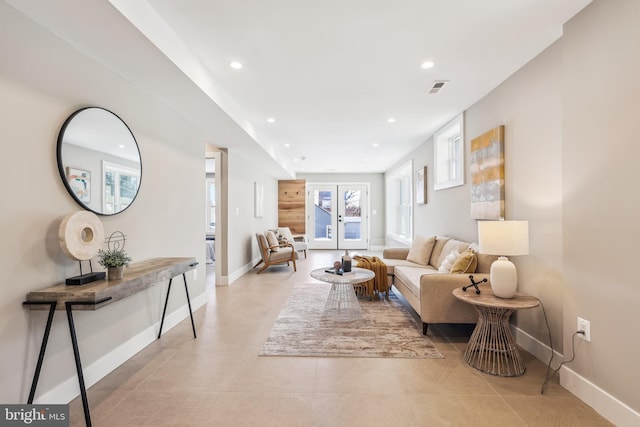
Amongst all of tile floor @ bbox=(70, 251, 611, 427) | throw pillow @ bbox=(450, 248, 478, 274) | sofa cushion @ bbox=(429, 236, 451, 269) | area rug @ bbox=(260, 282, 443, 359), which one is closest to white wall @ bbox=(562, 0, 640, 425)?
tile floor @ bbox=(70, 251, 611, 427)

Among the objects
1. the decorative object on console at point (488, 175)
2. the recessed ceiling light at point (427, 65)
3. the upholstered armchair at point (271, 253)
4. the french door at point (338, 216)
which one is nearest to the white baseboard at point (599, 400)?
the decorative object on console at point (488, 175)

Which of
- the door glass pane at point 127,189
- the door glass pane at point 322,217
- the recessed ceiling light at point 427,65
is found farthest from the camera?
the door glass pane at point 322,217

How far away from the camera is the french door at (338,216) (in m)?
9.55

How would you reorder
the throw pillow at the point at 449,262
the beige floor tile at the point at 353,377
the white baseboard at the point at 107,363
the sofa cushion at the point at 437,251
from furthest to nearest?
1. the sofa cushion at the point at 437,251
2. the throw pillow at the point at 449,262
3. the beige floor tile at the point at 353,377
4. the white baseboard at the point at 107,363

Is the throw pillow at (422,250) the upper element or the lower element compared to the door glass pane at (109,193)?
lower

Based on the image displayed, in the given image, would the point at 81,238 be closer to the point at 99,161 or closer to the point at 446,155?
the point at 99,161

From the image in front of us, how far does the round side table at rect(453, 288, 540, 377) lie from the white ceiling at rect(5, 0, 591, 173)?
1.94 m

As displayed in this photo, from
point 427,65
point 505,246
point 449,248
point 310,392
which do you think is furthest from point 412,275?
point 427,65

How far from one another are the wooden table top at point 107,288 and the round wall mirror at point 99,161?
1.70 ft

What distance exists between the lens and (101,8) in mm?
1620

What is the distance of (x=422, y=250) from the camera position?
14.6 ft

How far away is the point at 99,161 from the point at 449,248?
3689 mm

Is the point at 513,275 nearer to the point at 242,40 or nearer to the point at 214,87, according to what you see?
the point at 242,40

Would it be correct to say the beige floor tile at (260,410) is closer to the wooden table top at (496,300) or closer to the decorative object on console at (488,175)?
the wooden table top at (496,300)
